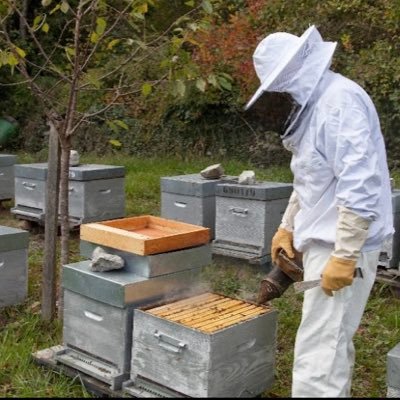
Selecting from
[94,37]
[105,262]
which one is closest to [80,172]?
[94,37]

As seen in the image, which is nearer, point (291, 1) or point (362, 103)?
point (362, 103)

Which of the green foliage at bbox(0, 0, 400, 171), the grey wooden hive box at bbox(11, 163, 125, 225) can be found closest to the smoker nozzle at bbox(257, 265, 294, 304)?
the grey wooden hive box at bbox(11, 163, 125, 225)

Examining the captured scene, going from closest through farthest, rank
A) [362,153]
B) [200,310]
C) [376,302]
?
[362,153] < [200,310] < [376,302]

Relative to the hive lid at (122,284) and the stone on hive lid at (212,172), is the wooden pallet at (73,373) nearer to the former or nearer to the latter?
the hive lid at (122,284)

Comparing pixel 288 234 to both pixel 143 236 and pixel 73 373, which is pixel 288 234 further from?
pixel 73 373

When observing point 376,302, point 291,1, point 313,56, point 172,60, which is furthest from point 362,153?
point 291,1

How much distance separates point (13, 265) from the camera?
3.98 m

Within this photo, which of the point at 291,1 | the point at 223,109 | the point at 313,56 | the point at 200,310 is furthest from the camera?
the point at 223,109

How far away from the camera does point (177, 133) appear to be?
11.0 metres

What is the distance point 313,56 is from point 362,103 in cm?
25

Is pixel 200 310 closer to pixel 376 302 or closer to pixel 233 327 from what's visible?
pixel 233 327

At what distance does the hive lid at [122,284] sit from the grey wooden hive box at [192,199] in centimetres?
189

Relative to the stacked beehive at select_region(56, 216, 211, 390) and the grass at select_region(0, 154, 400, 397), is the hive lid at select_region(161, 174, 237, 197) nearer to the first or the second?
the grass at select_region(0, 154, 400, 397)

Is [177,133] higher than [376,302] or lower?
higher
